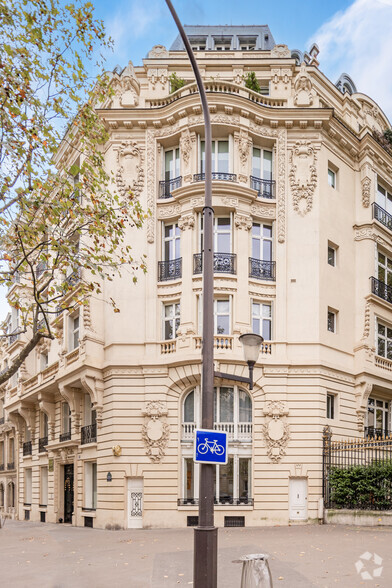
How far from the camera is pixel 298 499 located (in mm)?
21453

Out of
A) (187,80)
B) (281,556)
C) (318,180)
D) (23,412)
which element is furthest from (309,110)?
(23,412)

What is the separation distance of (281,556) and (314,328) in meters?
10.8

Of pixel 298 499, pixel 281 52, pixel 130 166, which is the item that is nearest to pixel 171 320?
pixel 130 166

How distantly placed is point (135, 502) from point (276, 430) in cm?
580

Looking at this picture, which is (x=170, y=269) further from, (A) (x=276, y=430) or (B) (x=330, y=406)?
(B) (x=330, y=406)

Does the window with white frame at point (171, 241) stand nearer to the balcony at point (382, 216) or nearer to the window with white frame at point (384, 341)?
the balcony at point (382, 216)

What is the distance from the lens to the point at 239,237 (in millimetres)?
22906

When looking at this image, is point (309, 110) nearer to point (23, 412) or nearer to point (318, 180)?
point (318, 180)

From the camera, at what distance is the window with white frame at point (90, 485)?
2438 cm

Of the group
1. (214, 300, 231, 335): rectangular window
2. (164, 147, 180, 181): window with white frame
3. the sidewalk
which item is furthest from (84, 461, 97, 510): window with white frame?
(164, 147, 180, 181): window with white frame

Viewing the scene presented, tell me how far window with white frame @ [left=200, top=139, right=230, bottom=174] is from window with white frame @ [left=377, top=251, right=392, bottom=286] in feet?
28.5

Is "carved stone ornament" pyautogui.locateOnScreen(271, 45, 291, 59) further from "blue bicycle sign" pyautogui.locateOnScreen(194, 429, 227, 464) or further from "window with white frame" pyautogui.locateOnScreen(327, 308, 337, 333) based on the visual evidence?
"blue bicycle sign" pyautogui.locateOnScreen(194, 429, 227, 464)

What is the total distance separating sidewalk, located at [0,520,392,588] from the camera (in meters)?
11.3

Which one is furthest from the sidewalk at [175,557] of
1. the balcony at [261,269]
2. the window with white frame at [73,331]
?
the balcony at [261,269]
